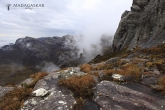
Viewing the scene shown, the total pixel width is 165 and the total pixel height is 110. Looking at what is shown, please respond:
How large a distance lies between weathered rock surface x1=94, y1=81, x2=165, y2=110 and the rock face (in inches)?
1174

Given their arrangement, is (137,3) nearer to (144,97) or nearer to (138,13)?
(138,13)

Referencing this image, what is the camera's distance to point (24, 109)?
8820 mm

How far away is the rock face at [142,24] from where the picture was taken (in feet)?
139

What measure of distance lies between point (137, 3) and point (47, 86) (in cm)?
6461

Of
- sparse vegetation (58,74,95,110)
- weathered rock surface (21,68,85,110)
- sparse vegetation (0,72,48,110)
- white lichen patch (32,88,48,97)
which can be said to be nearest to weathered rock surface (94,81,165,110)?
sparse vegetation (58,74,95,110)

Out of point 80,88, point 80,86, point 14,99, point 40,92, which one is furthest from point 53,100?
point 14,99

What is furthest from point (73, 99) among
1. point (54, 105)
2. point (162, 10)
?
point (162, 10)

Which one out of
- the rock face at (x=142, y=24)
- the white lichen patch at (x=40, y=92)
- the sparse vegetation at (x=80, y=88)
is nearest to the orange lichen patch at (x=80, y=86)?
the sparse vegetation at (x=80, y=88)

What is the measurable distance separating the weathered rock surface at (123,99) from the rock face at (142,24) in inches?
1174

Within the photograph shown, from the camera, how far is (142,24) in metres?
→ 55.7

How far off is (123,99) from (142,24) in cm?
Result: 5346

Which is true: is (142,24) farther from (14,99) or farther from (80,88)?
(14,99)

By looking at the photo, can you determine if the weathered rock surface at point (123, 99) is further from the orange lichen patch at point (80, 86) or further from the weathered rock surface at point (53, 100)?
the weathered rock surface at point (53, 100)

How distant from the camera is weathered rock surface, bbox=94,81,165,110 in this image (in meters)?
8.41
